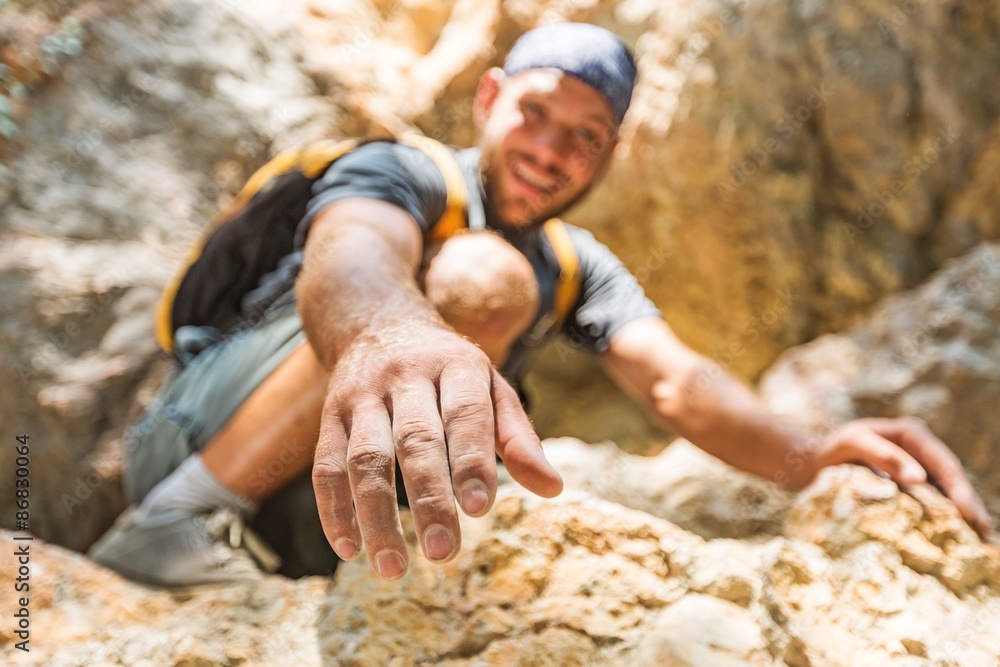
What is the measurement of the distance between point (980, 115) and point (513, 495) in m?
1.70

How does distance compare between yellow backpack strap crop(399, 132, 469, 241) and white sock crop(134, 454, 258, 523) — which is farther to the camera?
yellow backpack strap crop(399, 132, 469, 241)

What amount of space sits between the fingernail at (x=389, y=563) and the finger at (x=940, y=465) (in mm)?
902

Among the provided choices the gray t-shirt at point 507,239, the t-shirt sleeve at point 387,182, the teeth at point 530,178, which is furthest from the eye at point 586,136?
the t-shirt sleeve at point 387,182

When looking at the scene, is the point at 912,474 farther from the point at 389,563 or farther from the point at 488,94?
the point at 488,94

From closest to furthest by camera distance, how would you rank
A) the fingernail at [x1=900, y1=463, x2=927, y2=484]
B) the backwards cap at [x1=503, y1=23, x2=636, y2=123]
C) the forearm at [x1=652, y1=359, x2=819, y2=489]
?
the fingernail at [x1=900, y1=463, x2=927, y2=484]
the forearm at [x1=652, y1=359, x2=819, y2=489]
the backwards cap at [x1=503, y1=23, x2=636, y2=123]

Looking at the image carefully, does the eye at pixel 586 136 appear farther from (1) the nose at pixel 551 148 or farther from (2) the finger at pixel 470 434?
(2) the finger at pixel 470 434

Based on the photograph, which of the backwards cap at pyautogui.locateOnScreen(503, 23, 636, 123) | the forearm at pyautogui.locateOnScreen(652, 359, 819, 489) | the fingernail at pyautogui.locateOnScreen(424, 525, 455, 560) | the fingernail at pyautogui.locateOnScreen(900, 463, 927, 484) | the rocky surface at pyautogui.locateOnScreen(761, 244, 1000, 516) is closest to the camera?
the fingernail at pyautogui.locateOnScreen(424, 525, 455, 560)

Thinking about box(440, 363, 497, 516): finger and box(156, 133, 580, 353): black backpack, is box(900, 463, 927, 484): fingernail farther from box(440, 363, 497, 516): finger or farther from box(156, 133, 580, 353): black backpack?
box(156, 133, 580, 353): black backpack

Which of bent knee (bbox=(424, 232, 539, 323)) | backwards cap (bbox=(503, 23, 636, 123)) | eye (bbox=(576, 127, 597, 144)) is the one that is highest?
backwards cap (bbox=(503, 23, 636, 123))

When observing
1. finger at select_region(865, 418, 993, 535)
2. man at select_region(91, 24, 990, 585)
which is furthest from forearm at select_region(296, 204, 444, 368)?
finger at select_region(865, 418, 993, 535)

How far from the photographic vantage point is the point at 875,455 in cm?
109

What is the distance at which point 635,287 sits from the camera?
1.65 m

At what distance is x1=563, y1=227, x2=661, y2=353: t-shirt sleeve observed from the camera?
1.58 m

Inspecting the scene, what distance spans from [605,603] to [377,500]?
44cm
